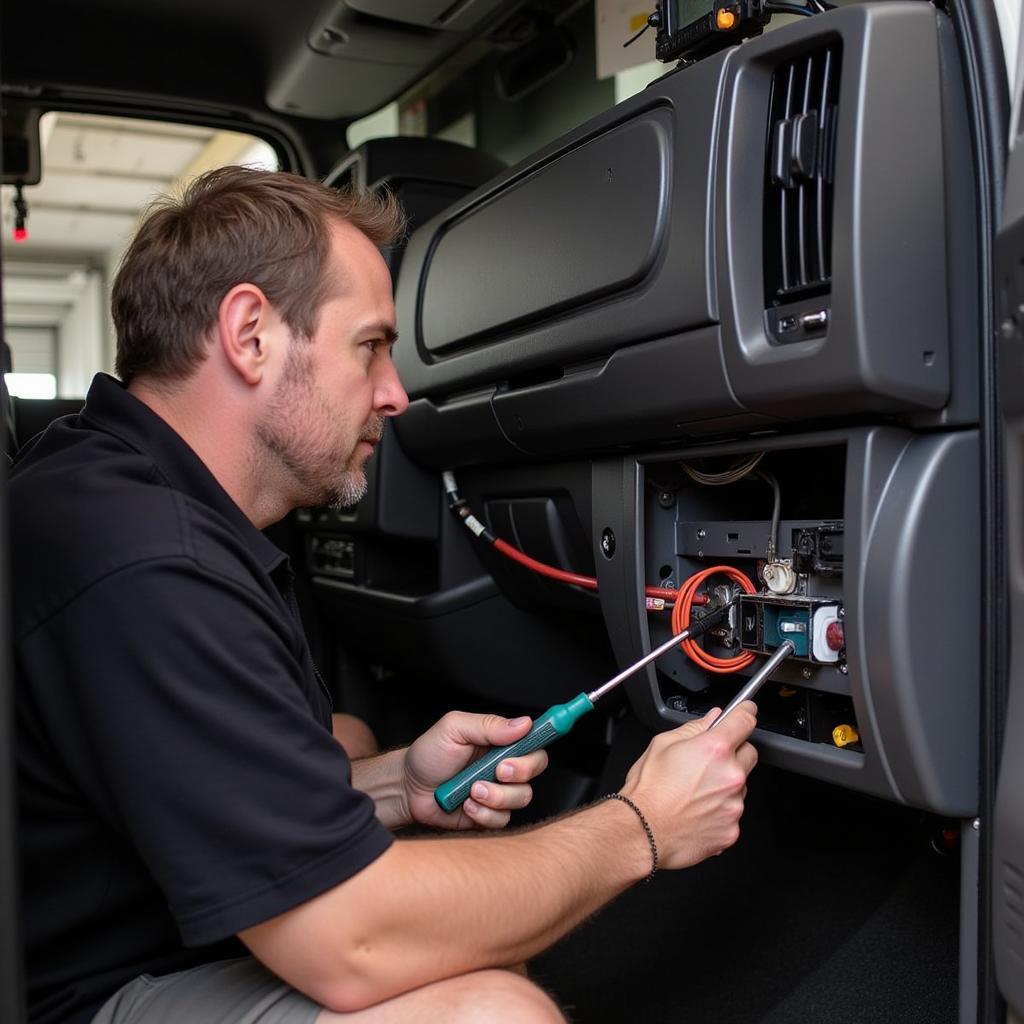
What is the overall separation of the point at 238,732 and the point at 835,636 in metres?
0.59

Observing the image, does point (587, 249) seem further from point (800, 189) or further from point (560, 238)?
point (800, 189)

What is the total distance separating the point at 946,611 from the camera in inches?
41.0

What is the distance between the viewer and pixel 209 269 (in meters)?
1.16

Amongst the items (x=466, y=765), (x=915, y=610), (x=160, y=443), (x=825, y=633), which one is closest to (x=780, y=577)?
(x=825, y=633)

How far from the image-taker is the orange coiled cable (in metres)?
1.29

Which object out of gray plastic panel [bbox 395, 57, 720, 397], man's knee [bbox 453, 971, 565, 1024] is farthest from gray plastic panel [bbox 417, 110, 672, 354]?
man's knee [bbox 453, 971, 565, 1024]

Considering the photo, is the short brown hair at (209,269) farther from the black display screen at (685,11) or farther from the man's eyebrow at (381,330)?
the black display screen at (685,11)

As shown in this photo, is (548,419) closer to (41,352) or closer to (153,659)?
(153,659)

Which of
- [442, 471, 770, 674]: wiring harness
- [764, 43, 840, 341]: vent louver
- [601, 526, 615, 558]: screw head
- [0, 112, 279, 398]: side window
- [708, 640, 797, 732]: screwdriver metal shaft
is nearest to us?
[764, 43, 840, 341]: vent louver

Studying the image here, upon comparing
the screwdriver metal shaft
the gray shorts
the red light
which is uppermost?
the red light

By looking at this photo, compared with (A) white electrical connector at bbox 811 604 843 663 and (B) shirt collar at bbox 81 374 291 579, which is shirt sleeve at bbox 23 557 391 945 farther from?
(A) white electrical connector at bbox 811 604 843 663

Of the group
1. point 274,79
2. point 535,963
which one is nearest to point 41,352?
point 274,79

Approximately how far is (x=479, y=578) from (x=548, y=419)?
58cm

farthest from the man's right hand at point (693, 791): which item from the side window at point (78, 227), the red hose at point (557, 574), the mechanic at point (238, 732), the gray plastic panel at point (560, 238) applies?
the side window at point (78, 227)
